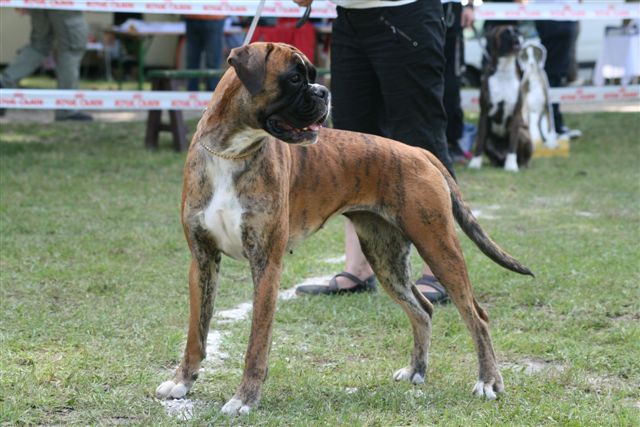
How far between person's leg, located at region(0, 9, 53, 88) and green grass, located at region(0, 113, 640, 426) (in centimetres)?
369

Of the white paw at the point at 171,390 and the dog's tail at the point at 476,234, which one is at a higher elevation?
the dog's tail at the point at 476,234

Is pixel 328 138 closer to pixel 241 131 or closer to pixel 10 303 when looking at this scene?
pixel 241 131

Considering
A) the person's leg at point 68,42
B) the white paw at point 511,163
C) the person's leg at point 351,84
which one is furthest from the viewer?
the person's leg at point 68,42

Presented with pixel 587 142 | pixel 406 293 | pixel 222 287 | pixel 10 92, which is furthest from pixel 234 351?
pixel 587 142

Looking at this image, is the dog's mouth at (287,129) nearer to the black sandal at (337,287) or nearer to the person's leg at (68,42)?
the black sandal at (337,287)

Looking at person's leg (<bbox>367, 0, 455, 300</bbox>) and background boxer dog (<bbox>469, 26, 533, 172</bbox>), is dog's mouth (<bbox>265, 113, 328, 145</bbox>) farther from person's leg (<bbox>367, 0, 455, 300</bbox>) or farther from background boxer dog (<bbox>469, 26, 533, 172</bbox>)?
background boxer dog (<bbox>469, 26, 533, 172</bbox>)

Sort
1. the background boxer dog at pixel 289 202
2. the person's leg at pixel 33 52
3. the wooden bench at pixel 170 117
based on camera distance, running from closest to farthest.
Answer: the background boxer dog at pixel 289 202, the wooden bench at pixel 170 117, the person's leg at pixel 33 52

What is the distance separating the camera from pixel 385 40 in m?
5.04

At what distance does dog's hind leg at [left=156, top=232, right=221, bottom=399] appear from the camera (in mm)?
3867

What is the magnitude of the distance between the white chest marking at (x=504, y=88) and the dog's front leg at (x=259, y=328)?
7.03 m

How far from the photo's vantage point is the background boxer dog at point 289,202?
357cm

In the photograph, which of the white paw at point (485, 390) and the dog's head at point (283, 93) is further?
the white paw at point (485, 390)

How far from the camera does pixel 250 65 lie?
3.48 meters

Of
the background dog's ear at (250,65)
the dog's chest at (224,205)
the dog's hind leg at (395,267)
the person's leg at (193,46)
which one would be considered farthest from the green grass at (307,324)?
the person's leg at (193,46)
